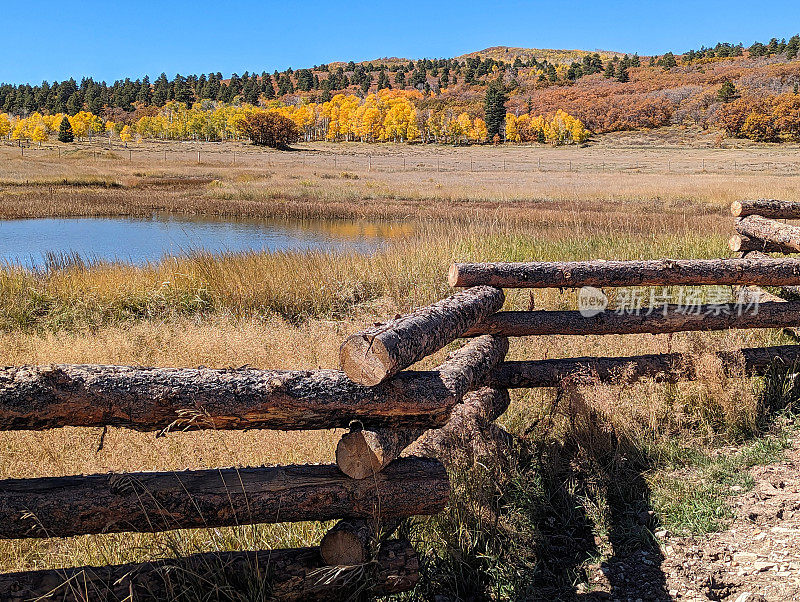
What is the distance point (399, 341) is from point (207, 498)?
1082 mm

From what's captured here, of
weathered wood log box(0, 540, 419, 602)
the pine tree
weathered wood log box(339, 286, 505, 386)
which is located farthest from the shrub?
weathered wood log box(0, 540, 419, 602)

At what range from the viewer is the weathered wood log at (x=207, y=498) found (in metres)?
2.72

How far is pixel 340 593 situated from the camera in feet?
9.59

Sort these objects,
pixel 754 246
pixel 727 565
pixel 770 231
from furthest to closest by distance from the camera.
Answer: pixel 754 246 → pixel 770 231 → pixel 727 565

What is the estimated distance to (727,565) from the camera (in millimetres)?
3260

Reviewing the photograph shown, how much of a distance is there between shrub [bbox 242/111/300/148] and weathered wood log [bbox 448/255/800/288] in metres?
96.0

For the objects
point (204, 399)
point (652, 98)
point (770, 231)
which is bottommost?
point (204, 399)

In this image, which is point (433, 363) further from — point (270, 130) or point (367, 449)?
point (270, 130)

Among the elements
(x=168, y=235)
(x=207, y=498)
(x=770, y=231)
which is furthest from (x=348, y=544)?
(x=168, y=235)

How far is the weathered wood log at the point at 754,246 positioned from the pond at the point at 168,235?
9.74 meters

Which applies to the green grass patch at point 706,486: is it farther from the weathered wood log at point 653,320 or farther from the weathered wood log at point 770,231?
the weathered wood log at point 770,231

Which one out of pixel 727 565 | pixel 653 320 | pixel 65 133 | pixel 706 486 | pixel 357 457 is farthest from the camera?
pixel 65 133

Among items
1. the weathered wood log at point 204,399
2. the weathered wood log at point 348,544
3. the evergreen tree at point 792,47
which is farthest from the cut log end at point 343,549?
the evergreen tree at point 792,47

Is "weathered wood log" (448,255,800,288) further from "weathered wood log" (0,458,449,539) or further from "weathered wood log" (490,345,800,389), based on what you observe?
"weathered wood log" (0,458,449,539)
